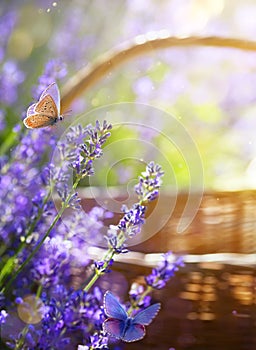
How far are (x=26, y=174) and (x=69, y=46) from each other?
0.62 meters

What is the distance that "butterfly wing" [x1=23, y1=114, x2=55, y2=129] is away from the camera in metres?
0.53

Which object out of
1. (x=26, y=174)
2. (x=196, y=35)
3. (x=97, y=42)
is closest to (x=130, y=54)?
(x=196, y=35)

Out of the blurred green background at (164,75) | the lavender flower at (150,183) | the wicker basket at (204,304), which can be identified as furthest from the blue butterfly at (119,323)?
the blurred green background at (164,75)

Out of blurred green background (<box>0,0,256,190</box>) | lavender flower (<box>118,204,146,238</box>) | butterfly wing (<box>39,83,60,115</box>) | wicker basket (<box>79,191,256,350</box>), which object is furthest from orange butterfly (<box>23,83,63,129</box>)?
blurred green background (<box>0,0,256,190</box>)

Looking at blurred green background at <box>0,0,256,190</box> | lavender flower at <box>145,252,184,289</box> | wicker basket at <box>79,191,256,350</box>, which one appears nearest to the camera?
lavender flower at <box>145,252,184,289</box>

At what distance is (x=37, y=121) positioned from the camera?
1.77 feet

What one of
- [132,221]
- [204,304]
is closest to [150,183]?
[132,221]

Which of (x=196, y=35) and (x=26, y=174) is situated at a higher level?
(x=196, y=35)

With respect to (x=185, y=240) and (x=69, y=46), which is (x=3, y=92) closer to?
(x=69, y=46)

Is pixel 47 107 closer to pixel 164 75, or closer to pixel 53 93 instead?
pixel 53 93

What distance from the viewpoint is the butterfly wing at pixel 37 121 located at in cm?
53

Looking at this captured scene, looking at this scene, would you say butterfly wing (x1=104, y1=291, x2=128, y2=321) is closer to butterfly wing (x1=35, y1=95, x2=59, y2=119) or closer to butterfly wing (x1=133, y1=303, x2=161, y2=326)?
butterfly wing (x1=133, y1=303, x2=161, y2=326)

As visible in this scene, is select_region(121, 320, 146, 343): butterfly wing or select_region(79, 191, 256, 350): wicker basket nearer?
select_region(121, 320, 146, 343): butterfly wing

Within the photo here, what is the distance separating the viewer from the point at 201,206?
128cm
